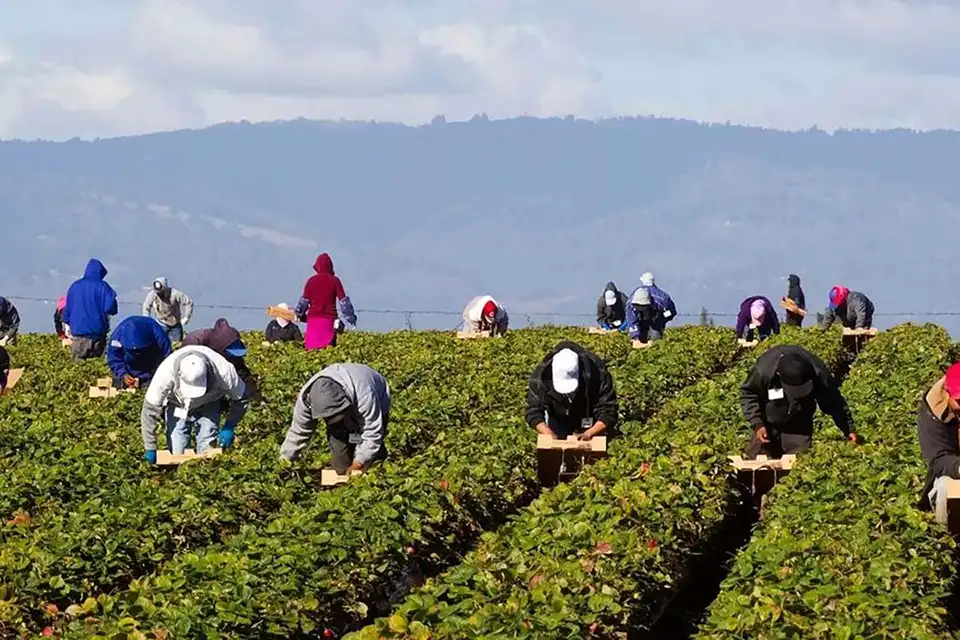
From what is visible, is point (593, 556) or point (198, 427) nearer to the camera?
point (593, 556)

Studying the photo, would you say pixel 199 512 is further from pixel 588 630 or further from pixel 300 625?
Answer: pixel 588 630

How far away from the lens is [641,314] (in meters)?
33.5

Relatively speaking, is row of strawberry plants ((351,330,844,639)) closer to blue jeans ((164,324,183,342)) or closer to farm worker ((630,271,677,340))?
blue jeans ((164,324,183,342))

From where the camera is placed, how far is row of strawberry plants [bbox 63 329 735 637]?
34.4 ft

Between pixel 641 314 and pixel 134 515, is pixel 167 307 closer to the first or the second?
pixel 641 314

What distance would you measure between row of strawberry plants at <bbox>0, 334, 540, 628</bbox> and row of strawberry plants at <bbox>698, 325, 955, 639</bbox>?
4.07m

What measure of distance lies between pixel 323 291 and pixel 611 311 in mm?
10725

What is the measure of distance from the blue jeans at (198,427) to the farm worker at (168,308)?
12.6 metres

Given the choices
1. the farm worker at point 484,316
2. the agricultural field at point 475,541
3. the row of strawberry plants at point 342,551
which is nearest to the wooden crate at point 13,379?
the agricultural field at point 475,541

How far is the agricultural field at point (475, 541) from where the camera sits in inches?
402

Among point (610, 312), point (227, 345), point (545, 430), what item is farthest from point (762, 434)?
point (610, 312)

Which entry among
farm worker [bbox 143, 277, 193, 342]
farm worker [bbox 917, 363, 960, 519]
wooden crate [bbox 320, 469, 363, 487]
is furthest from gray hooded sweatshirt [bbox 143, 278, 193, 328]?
farm worker [bbox 917, 363, 960, 519]

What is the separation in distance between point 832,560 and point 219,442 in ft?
27.0

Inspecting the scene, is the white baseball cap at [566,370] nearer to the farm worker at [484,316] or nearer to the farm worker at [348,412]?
the farm worker at [348,412]
